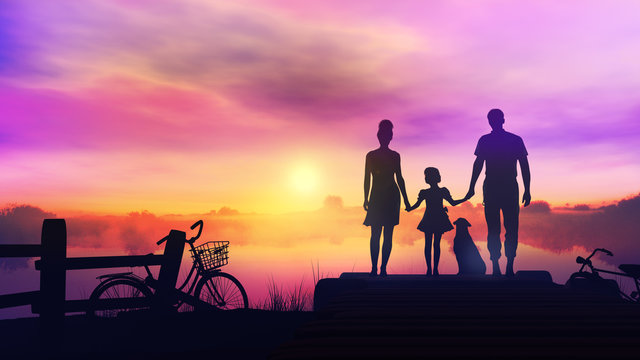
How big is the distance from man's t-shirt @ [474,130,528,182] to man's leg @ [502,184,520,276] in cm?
30

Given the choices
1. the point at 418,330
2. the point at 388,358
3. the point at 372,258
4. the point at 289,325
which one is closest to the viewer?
the point at 388,358

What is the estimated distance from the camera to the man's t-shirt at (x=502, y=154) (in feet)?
29.4

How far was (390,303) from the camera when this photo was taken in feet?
16.5

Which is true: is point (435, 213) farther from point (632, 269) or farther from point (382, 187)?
point (632, 269)

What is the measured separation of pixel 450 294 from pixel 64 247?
675 cm

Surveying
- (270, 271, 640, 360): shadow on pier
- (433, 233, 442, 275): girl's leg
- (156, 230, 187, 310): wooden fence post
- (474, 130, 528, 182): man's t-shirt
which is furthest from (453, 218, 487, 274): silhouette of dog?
(156, 230, 187, 310): wooden fence post

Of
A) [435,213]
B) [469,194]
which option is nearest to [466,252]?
[435,213]

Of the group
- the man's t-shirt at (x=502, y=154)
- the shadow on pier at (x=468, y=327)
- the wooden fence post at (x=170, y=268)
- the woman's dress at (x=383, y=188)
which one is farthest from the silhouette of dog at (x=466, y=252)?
the wooden fence post at (x=170, y=268)

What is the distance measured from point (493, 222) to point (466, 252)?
1.99 metres

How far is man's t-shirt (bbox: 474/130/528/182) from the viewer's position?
29.4 ft

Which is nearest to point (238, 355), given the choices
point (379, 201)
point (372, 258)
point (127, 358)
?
point (127, 358)

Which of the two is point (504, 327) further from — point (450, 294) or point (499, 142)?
point (499, 142)

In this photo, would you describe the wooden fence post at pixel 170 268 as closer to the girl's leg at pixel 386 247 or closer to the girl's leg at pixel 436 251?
the girl's leg at pixel 386 247

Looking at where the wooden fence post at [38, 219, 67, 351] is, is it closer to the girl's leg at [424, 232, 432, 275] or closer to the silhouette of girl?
the silhouette of girl
